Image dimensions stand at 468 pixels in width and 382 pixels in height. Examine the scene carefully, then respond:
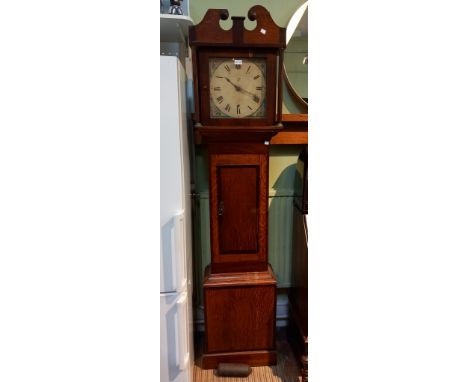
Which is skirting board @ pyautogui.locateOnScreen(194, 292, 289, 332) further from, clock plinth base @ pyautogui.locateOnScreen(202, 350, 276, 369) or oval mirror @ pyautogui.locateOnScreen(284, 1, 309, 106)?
oval mirror @ pyautogui.locateOnScreen(284, 1, 309, 106)

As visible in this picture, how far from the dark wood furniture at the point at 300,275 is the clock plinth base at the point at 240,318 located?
150 millimetres

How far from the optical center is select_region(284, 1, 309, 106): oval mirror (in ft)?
5.19

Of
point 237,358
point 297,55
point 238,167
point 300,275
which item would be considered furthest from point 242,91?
point 237,358

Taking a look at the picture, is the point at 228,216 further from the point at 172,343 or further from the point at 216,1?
the point at 216,1

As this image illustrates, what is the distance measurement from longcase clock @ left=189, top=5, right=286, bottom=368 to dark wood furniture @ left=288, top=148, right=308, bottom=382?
0.50 ft

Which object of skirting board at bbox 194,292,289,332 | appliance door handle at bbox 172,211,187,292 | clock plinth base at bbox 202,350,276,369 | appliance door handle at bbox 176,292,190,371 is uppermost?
appliance door handle at bbox 172,211,187,292

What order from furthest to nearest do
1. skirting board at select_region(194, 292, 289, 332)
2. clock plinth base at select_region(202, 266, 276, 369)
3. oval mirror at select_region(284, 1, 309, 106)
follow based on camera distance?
skirting board at select_region(194, 292, 289, 332) < oval mirror at select_region(284, 1, 309, 106) < clock plinth base at select_region(202, 266, 276, 369)

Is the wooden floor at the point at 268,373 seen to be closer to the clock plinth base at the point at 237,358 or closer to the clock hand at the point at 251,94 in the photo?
the clock plinth base at the point at 237,358

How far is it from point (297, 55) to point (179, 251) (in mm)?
1166

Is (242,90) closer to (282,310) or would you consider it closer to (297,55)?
(297,55)

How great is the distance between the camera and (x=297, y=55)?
1625 mm

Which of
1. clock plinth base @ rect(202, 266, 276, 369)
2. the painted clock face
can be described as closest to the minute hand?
the painted clock face

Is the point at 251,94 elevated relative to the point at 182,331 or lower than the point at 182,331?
elevated
